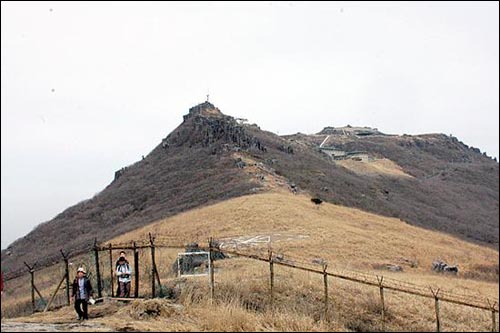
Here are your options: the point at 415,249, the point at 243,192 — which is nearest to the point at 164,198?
the point at 243,192

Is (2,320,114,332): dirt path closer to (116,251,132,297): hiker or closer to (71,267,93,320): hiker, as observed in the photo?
(71,267,93,320): hiker

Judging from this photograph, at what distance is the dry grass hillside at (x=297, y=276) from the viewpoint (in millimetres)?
15555

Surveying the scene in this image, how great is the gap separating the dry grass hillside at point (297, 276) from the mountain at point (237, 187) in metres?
6.62

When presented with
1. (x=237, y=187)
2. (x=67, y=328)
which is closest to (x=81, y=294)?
(x=67, y=328)

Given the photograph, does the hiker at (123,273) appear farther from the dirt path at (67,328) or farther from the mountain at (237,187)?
the mountain at (237,187)

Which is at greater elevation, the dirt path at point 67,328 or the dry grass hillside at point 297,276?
the dirt path at point 67,328

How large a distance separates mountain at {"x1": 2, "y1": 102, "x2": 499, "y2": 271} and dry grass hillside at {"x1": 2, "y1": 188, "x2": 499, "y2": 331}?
6.62 metres

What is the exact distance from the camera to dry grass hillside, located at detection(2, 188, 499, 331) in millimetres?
15555

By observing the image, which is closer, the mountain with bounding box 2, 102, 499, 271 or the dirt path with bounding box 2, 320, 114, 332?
the dirt path with bounding box 2, 320, 114, 332

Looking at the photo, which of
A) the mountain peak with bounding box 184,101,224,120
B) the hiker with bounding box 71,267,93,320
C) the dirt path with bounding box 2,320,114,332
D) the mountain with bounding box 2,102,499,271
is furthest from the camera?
the mountain peak with bounding box 184,101,224,120

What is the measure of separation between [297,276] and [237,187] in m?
32.2

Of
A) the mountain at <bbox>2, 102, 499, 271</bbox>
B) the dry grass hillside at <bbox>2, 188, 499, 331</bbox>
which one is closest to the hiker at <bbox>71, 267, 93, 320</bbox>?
the dry grass hillside at <bbox>2, 188, 499, 331</bbox>

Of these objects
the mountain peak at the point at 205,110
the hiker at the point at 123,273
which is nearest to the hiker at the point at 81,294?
the hiker at the point at 123,273

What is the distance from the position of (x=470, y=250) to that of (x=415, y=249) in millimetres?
8451
